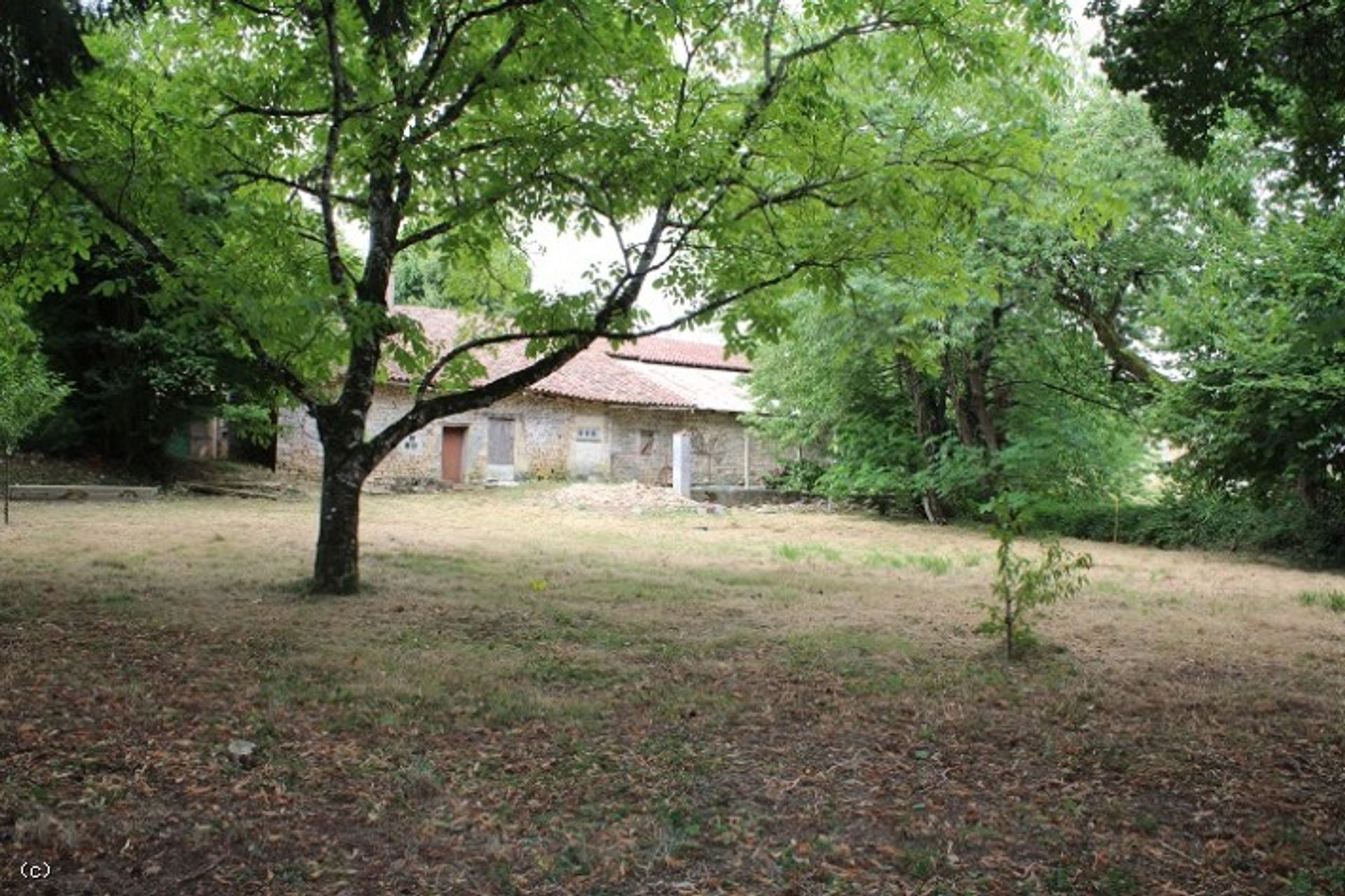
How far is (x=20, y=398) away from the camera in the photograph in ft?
41.8

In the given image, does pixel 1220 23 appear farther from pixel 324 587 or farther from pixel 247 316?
pixel 324 587

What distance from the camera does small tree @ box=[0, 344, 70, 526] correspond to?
12.4m

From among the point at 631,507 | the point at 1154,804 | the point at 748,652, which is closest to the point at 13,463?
the point at 631,507

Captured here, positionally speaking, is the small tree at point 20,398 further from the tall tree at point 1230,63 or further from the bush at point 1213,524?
the bush at point 1213,524

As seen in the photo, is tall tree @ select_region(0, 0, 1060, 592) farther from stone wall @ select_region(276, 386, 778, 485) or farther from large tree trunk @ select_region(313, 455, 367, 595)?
stone wall @ select_region(276, 386, 778, 485)

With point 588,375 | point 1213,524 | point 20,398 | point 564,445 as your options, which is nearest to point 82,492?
point 20,398

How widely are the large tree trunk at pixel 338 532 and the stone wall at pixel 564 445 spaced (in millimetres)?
16237

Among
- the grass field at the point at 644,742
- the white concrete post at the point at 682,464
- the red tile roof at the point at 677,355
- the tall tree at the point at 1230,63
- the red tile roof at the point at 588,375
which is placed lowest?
the grass field at the point at 644,742

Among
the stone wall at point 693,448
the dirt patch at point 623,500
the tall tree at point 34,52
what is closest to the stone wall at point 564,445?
the stone wall at point 693,448

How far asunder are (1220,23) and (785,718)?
180 inches

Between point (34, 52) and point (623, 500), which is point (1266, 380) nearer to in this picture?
point (623, 500)

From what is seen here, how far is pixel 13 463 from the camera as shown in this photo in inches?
758

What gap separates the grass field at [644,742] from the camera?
10.8 ft

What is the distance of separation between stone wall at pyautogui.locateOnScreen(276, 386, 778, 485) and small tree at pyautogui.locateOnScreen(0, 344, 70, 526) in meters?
9.58
